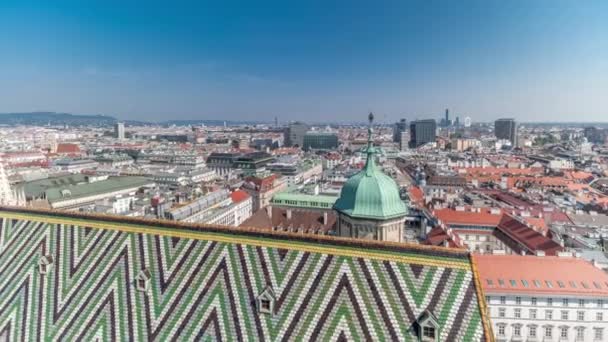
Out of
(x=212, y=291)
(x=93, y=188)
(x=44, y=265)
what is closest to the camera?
(x=212, y=291)

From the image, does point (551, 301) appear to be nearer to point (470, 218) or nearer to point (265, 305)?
point (470, 218)

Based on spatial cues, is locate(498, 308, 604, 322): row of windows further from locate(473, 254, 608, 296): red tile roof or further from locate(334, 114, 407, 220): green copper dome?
locate(334, 114, 407, 220): green copper dome

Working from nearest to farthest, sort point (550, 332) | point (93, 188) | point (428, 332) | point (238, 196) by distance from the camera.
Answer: point (428, 332), point (550, 332), point (238, 196), point (93, 188)

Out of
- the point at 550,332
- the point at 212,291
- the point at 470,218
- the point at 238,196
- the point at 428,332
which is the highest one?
the point at 212,291

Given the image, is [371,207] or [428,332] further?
[371,207]

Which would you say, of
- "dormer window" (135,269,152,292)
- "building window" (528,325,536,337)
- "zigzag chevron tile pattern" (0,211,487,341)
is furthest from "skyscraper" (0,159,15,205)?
"building window" (528,325,536,337)

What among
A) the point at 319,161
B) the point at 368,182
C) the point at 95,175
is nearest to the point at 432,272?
the point at 368,182

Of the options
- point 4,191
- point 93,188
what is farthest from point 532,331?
point 93,188
